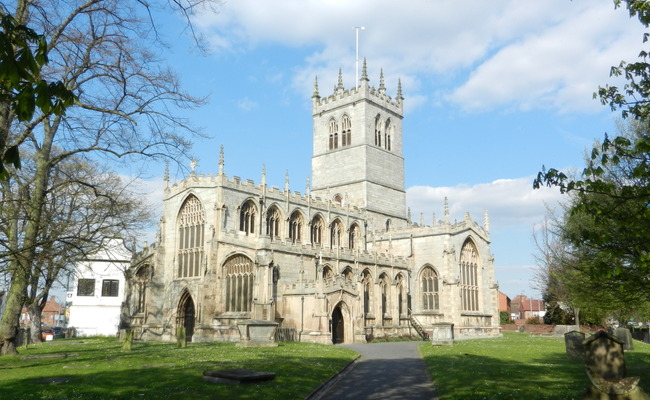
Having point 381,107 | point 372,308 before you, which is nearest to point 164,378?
point 372,308

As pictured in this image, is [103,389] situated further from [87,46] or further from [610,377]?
[610,377]

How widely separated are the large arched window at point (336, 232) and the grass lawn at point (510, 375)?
2242 centimetres

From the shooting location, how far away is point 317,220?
4444 centimetres

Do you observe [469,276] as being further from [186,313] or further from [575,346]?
[575,346]

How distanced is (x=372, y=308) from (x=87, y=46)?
98.0 ft

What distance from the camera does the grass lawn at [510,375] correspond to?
12156 mm

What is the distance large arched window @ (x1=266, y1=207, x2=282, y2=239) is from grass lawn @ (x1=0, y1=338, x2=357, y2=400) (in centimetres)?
1849

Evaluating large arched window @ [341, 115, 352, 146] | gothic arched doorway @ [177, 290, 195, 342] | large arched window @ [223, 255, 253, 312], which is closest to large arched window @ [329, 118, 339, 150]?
large arched window @ [341, 115, 352, 146]

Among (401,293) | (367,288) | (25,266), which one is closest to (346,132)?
(401,293)

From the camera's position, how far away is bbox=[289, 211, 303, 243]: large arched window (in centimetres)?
4178

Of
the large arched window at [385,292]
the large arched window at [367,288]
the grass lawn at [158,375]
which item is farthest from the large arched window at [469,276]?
the grass lawn at [158,375]

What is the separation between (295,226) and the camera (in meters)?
42.2

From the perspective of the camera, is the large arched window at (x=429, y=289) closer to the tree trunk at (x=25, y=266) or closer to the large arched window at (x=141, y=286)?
the large arched window at (x=141, y=286)

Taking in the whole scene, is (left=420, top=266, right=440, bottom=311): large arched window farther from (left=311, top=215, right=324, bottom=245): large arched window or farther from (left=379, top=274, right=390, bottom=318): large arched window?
(left=311, top=215, right=324, bottom=245): large arched window
